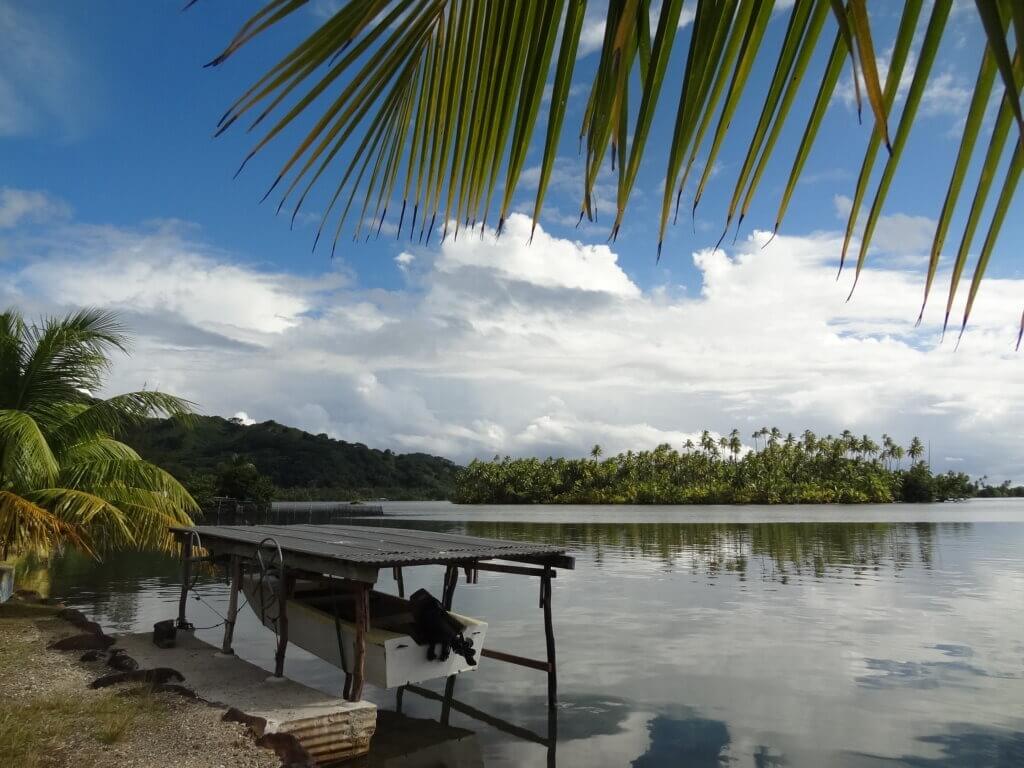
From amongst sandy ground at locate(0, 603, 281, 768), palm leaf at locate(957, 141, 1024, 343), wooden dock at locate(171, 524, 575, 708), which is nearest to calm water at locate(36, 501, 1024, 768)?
wooden dock at locate(171, 524, 575, 708)

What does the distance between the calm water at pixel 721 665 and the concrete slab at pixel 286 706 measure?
0.88 metres

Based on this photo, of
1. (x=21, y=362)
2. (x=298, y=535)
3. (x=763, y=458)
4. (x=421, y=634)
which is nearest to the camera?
(x=421, y=634)

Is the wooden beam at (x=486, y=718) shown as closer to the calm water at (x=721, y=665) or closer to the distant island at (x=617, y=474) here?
the calm water at (x=721, y=665)

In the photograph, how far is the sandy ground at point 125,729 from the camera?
6223 mm

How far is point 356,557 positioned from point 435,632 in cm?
134

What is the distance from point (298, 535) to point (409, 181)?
9558mm

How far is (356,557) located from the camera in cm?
768

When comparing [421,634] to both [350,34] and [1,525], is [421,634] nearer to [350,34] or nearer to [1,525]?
[1,525]

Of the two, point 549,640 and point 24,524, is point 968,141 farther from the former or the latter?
point 24,524

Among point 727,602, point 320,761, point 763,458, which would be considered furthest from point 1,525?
point 763,458

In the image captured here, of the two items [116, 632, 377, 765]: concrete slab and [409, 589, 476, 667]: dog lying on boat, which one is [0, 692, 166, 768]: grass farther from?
[409, 589, 476, 667]: dog lying on boat

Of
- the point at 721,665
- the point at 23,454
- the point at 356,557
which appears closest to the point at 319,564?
the point at 356,557

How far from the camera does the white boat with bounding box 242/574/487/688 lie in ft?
26.4

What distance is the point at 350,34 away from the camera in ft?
3.72
